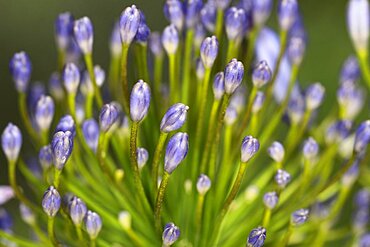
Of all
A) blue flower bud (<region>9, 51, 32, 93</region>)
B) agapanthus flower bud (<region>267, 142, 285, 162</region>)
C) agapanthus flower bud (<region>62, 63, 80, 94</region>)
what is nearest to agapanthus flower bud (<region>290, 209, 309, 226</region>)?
agapanthus flower bud (<region>267, 142, 285, 162</region>)

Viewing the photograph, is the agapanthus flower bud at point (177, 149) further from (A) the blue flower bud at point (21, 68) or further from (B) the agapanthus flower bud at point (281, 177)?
(A) the blue flower bud at point (21, 68)

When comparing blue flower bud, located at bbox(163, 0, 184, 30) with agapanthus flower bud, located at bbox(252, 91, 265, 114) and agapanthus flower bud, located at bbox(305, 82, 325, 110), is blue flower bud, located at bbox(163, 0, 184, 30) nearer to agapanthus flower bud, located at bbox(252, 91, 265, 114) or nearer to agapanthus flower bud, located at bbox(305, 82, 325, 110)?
agapanthus flower bud, located at bbox(252, 91, 265, 114)

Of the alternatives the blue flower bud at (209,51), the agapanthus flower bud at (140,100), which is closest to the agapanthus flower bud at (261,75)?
the blue flower bud at (209,51)

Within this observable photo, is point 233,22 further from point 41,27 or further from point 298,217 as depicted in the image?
point 41,27

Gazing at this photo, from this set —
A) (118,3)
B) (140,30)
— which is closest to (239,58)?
(140,30)

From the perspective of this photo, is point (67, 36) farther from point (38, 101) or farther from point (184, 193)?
point (184, 193)

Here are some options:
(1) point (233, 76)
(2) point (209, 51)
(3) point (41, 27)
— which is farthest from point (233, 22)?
(3) point (41, 27)

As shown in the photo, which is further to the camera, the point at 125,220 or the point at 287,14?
the point at 287,14
